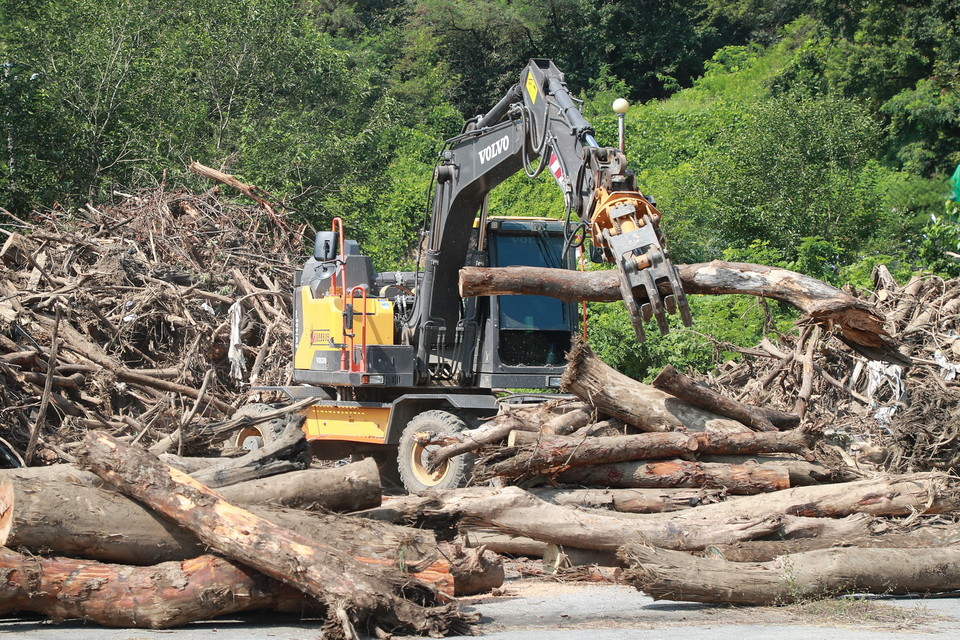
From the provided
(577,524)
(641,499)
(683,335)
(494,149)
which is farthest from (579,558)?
(683,335)

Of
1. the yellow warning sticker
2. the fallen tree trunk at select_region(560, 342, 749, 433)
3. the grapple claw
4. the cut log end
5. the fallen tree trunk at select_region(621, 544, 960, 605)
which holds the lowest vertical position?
the fallen tree trunk at select_region(621, 544, 960, 605)

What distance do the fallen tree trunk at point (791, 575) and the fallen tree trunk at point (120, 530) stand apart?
1470 mm

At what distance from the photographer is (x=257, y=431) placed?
13.1 m

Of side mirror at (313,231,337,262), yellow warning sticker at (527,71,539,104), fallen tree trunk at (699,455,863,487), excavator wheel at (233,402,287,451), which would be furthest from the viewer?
excavator wheel at (233,402,287,451)

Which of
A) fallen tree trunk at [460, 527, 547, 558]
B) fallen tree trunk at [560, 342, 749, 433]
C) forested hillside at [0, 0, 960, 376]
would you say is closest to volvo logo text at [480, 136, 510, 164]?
fallen tree trunk at [560, 342, 749, 433]

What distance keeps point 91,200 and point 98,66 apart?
3.13 metres

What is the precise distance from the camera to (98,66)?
71.2 feet

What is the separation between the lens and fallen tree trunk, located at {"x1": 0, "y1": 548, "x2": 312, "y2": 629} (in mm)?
5918

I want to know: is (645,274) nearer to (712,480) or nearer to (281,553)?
(712,480)

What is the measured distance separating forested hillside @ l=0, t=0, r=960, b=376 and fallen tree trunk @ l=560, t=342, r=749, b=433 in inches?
288

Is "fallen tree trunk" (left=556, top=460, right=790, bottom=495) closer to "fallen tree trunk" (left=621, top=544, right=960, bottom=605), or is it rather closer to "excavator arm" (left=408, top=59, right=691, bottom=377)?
"fallen tree trunk" (left=621, top=544, right=960, bottom=605)

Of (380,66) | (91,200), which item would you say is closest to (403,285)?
(91,200)

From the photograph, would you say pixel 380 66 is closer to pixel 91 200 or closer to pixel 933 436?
pixel 91 200

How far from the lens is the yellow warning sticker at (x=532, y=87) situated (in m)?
9.87
